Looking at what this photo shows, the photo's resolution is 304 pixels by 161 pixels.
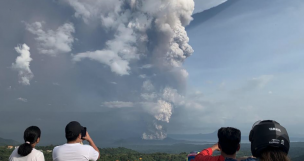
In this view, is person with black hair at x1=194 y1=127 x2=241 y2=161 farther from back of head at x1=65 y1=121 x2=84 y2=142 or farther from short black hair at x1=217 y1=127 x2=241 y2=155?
back of head at x1=65 y1=121 x2=84 y2=142

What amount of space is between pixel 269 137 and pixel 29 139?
399 centimetres

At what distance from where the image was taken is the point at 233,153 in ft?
10.1

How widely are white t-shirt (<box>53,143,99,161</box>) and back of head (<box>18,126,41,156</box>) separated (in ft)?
1.77

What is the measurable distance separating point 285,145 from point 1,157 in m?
77.7

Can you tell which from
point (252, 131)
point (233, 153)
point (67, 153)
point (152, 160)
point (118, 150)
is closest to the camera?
point (252, 131)

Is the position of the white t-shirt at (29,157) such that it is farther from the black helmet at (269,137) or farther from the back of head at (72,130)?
the black helmet at (269,137)

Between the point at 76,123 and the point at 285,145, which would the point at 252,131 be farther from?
the point at 76,123

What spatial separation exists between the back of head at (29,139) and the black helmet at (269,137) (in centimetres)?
372

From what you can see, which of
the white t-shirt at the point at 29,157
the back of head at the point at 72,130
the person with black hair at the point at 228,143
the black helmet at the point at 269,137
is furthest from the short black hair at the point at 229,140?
the white t-shirt at the point at 29,157

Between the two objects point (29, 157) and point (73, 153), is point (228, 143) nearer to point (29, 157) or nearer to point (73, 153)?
point (73, 153)

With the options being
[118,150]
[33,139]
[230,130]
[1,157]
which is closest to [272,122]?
[230,130]

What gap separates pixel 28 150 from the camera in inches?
171

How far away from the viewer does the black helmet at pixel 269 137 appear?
2324 mm

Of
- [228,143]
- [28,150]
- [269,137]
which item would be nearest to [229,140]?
[228,143]
